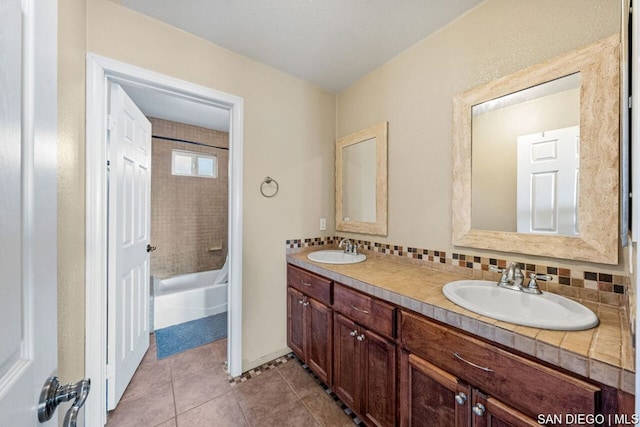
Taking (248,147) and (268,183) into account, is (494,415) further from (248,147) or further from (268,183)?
(248,147)

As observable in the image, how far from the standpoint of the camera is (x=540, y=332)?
77 cm

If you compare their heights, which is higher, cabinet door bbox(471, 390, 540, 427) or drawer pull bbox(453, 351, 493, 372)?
drawer pull bbox(453, 351, 493, 372)

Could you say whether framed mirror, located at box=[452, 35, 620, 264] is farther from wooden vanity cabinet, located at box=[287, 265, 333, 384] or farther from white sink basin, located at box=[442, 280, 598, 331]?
wooden vanity cabinet, located at box=[287, 265, 333, 384]

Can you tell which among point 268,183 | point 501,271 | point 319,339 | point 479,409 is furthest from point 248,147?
point 479,409

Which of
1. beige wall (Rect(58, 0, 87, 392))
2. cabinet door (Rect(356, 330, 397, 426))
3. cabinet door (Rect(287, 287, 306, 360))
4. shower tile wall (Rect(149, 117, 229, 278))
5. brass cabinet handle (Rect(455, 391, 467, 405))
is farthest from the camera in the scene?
shower tile wall (Rect(149, 117, 229, 278))

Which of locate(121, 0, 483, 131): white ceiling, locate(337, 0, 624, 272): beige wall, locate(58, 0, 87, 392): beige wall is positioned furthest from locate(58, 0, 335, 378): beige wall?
locate(337, 0, 624, 272): beige wall

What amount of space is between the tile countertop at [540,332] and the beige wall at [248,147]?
2.87 ft

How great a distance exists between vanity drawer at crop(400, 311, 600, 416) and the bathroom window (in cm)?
356

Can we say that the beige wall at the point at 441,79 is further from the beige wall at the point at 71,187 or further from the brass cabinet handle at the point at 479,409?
the beige wall at the point at 71,187

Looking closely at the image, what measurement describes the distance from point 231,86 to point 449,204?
1.77 m

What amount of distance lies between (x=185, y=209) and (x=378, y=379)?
10.9 ft

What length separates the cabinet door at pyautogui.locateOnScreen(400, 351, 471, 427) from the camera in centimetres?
93

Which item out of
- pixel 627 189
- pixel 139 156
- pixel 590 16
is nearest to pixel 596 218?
pixel 627 189

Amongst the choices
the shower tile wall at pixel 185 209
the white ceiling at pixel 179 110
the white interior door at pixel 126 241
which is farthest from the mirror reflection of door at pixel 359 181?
the shower tile wall at pixel 185 209
